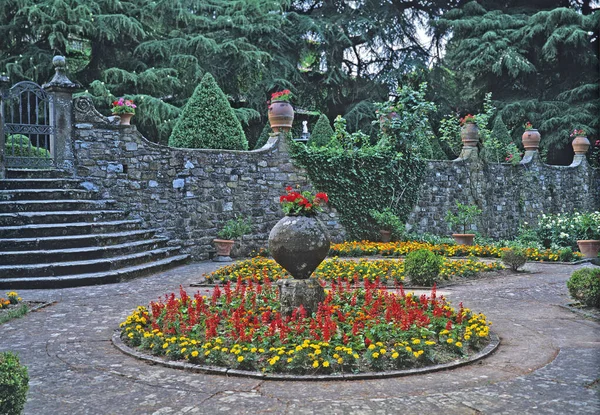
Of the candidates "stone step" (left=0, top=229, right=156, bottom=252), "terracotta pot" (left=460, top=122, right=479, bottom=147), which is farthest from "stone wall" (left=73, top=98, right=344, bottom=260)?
"terracotta pot" (left=460, top=122, right=479, bottom=147)

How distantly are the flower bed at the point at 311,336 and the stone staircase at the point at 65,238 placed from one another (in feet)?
10.3

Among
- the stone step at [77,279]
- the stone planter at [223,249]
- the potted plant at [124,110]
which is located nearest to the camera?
the stone step at [77,279]

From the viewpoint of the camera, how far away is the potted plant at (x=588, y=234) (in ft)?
38.5

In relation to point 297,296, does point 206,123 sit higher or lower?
higher

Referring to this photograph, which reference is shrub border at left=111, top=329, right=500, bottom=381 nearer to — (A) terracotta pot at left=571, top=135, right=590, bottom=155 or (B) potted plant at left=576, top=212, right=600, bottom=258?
(B) potted plant at left=576, top=212, right=600, bottom=258

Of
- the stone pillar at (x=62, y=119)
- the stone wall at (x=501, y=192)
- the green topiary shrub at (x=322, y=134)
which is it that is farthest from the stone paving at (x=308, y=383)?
the green topiary shrub at (x=322, y=134)

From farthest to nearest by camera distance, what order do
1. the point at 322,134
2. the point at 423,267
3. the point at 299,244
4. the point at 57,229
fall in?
the point at 322,134
the point at 57,229
the point at 423,267
the point at 299,244

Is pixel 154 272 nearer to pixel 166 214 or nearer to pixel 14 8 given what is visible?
pixel 166 214

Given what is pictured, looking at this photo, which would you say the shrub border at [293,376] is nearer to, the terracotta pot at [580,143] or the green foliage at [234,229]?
the green foliage at [234,229]

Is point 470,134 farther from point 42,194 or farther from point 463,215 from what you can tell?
point 42,194

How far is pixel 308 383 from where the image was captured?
379 centimetres

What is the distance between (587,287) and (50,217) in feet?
Result: 26.0

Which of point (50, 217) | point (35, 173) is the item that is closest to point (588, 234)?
point (50, 217)

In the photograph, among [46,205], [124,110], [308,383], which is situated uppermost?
[124,110]
